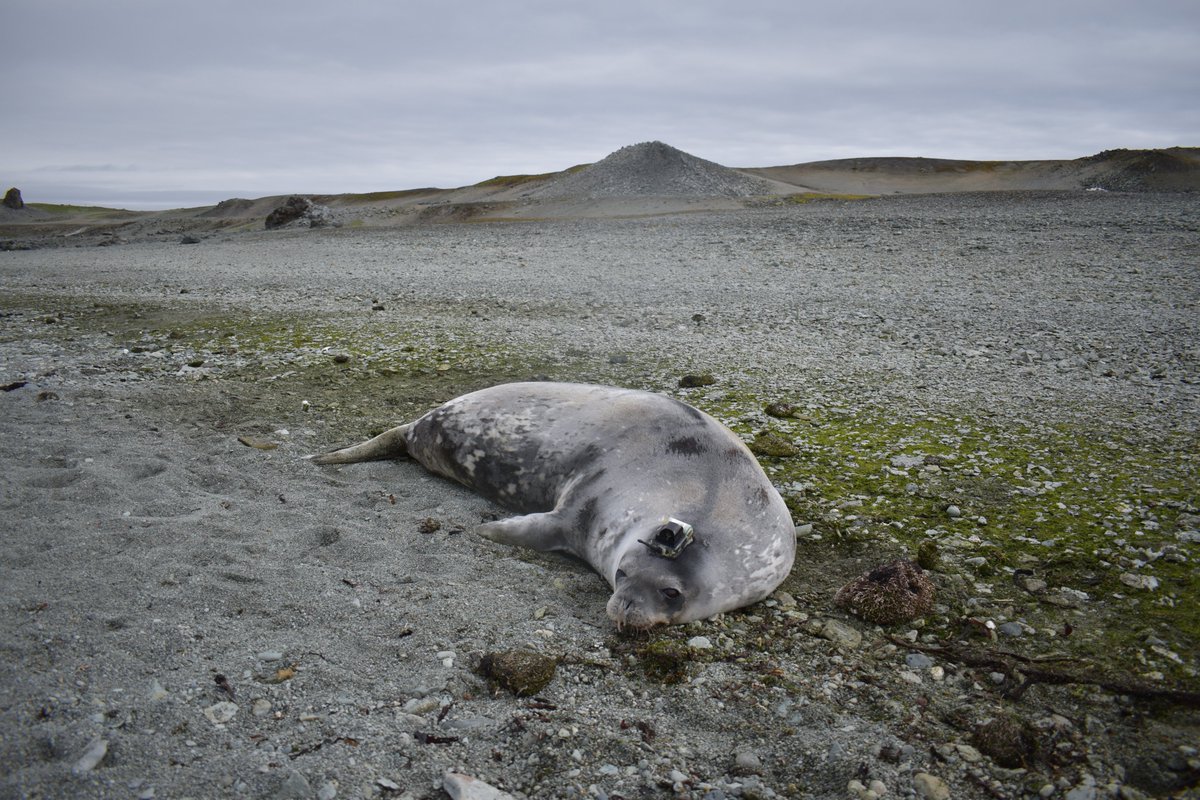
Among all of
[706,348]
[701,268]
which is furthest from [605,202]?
[706,348]

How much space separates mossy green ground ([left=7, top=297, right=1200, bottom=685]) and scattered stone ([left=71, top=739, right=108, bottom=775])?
212 centimetres

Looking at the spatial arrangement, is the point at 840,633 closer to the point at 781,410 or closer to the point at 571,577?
the point at 571,577

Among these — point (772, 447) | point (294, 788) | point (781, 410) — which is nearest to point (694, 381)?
point (781, 410)

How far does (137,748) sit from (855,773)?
2341 mm

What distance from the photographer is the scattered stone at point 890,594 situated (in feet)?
12.1

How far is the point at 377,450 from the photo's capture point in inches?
218

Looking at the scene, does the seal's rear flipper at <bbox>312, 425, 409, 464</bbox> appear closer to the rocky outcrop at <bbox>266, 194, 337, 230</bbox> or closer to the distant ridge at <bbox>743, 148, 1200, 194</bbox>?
the distant ridge at <bbox>743, 148, 1200, 194</bbox>

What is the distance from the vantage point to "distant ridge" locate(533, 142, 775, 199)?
33.6 m

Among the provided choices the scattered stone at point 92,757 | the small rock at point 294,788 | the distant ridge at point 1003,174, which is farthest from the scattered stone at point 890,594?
the distant ridge at point 1003,174

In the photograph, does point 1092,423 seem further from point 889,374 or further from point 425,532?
point 425,532

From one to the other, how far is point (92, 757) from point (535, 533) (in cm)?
229

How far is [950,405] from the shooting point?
6535 mm

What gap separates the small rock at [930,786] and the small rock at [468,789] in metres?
1.35

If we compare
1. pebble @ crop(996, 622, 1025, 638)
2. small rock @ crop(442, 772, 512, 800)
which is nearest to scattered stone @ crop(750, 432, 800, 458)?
pebble @ crop(996, 622, 1025, 638)
